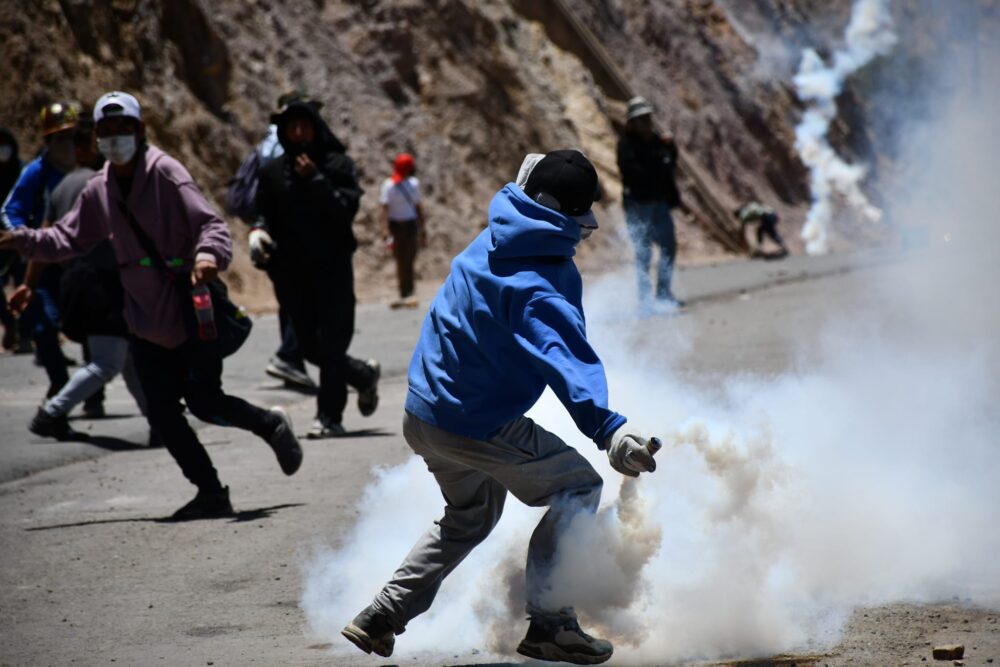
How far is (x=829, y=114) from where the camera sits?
42.4 meters

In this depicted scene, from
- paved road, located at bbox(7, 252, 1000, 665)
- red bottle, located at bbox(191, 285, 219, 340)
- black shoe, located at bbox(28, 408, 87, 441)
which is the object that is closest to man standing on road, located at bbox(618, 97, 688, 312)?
paved road, located at bbox(7, 252, 1000, 665)

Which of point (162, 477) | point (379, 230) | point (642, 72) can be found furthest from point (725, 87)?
point (162, 477)

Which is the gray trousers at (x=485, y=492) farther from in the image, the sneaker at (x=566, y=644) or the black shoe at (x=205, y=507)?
the black shoe at (x=205, y=507)

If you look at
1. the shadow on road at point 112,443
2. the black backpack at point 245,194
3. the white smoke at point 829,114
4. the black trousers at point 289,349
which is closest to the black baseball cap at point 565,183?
the shadow on road at point 112,443

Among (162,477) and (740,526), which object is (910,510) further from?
(162,477)

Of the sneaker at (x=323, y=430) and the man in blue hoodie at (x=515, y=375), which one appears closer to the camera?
the man in blue hoodie at (x=515, y=375)

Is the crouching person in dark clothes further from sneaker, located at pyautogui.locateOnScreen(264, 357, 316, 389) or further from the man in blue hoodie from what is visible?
sneaker, located at pyautogui.locateOnScreen(264, 357, 316, 389)

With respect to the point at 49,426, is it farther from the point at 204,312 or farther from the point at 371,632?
the point at 371,632

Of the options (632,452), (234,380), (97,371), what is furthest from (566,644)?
(234,380)

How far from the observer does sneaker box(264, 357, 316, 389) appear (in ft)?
34.9

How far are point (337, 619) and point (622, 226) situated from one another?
68.8ft

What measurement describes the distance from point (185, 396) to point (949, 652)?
11.8 ft

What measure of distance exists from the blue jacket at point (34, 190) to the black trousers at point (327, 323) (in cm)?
152

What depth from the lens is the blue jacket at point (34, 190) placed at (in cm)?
880
